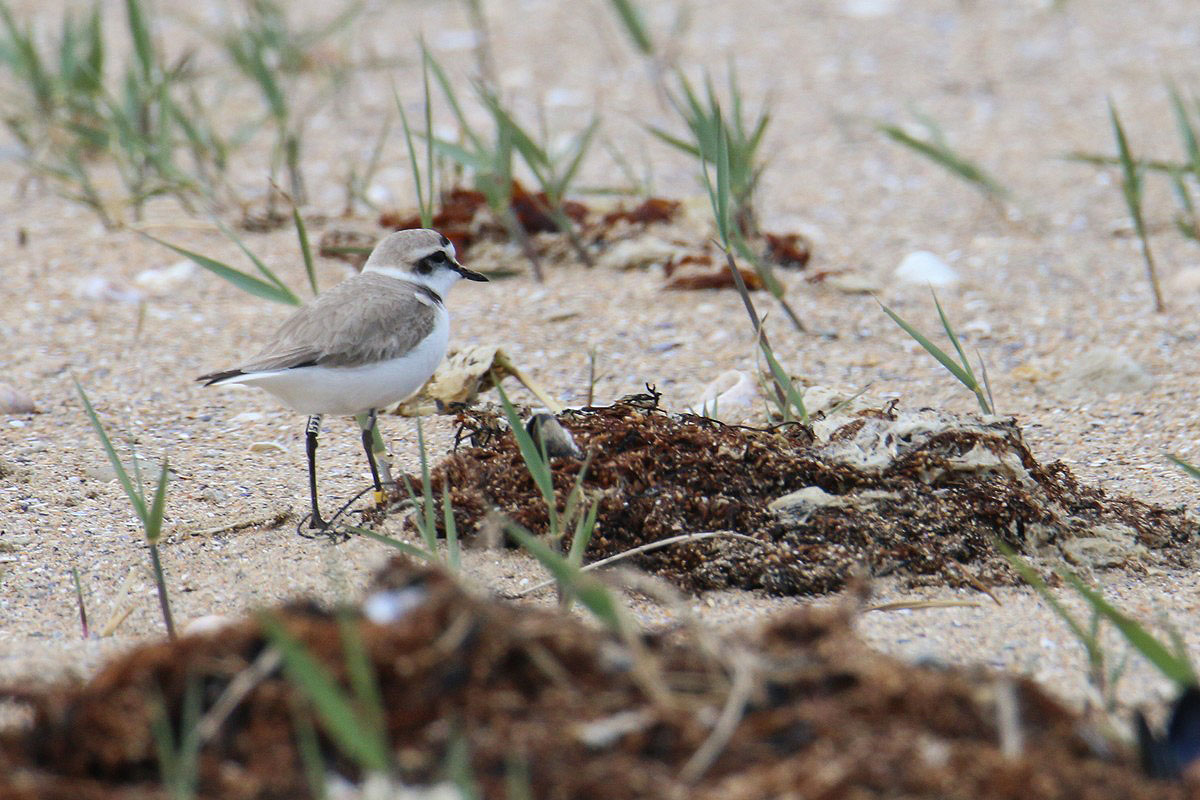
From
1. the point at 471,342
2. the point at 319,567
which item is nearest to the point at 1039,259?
the point at 471,342

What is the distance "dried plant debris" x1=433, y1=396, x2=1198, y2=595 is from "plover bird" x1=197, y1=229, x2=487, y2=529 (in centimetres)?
27

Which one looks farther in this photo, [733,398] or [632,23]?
[632,23]

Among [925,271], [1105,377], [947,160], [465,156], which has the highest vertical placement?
[465,156]

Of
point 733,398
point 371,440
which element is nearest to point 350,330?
point 371,440

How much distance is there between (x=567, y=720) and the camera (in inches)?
59.6

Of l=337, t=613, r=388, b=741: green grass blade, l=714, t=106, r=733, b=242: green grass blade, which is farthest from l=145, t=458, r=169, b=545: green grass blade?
l=714, t=106, r=733, b=242: green grass blade

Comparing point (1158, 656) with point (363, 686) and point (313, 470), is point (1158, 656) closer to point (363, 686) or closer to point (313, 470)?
point (363, 686)

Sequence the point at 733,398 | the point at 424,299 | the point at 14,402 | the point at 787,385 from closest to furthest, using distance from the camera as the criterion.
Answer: the point at 787,385 < the point at 424,299 < the point at 733,398 < the point at 14,402

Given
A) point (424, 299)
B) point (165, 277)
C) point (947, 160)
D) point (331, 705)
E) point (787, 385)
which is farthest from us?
point (165, 277)

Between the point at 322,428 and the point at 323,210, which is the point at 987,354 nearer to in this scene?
the point at 322,428

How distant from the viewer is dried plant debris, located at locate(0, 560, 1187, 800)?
1.44 meters

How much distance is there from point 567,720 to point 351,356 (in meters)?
1.59

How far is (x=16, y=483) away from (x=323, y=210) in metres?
2.24

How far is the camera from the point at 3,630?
2.43 metres
